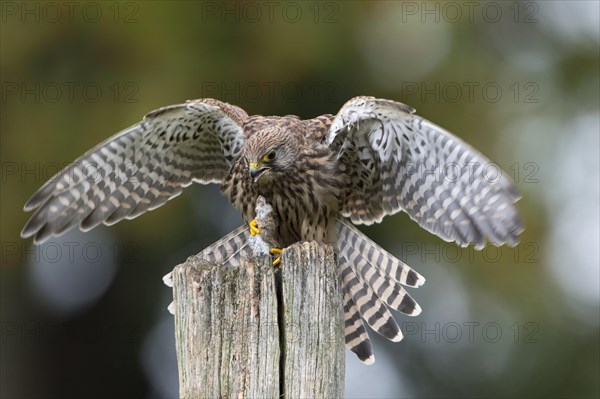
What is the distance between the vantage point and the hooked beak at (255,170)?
6098mm

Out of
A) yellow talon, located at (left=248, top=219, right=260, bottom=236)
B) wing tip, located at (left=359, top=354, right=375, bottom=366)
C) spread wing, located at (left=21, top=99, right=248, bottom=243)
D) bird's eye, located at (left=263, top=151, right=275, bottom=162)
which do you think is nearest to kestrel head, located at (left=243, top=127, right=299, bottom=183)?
bird's eye, located at (left=263, top=151, right=275, bottom=162)

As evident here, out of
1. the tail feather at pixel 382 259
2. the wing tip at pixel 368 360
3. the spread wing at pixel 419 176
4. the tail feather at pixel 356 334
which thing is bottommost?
the wing tip at pixel 368 360

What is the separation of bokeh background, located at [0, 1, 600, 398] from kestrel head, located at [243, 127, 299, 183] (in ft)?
9.74

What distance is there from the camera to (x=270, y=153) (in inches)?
240

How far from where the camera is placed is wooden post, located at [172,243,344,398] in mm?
4031

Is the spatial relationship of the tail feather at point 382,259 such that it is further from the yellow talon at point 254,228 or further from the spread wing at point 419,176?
the yellow talon at point 254,228

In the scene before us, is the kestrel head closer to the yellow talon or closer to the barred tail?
the yellow talon

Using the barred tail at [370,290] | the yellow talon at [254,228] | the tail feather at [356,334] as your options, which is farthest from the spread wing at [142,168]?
the tail feather at [356,334]

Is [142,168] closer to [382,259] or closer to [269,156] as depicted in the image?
[269,156]

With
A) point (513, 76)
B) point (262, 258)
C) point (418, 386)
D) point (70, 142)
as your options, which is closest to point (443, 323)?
point (418, 386)

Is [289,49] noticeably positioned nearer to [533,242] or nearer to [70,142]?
[70,142]

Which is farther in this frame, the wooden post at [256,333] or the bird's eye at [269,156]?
Answer: the bird's eye at [269,156]

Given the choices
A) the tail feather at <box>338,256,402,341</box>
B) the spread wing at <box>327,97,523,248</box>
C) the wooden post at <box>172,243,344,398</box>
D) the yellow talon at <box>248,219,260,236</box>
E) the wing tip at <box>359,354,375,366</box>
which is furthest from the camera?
the tail feather at <box>338,256,402,341</box>

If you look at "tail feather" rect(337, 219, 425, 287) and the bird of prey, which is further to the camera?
"tail feather" rect(337, 219, 425, 287)
